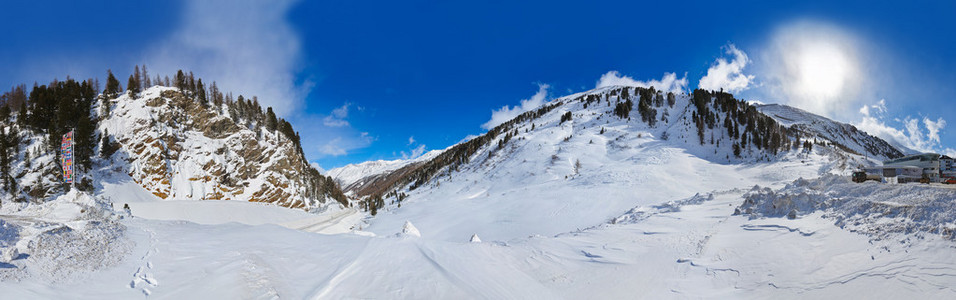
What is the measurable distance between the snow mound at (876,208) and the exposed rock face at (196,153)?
51548mm

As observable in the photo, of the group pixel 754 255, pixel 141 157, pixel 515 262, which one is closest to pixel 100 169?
pixel 141 157

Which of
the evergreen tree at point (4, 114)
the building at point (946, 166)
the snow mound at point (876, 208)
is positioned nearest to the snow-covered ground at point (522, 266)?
the snow mound at point (876, 208)

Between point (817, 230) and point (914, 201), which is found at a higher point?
point (914, 201)

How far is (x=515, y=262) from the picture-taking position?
32.0ft

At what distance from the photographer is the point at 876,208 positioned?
949cm

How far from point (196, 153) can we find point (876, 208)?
5684 centimetres

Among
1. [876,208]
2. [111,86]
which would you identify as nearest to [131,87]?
[111,86]

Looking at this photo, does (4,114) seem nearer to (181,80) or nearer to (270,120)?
(181,80)

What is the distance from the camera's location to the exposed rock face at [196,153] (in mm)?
39750

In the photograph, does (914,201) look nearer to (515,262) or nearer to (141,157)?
(515,262)

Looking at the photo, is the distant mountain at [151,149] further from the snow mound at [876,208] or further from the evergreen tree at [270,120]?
the snow mound at [876,208]

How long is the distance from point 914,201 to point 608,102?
100723 mm

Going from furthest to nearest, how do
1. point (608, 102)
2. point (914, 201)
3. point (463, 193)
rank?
point (608, 102) < point (463, 193) < point (914, 201)

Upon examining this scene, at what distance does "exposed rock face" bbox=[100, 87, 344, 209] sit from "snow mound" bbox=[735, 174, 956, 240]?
169 ft
